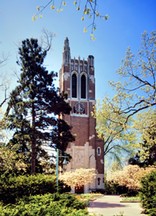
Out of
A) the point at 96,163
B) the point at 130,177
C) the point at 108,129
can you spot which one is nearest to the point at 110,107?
the point at 108,129

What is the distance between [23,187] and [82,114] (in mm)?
32218

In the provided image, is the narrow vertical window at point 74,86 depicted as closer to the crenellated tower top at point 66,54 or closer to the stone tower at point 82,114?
the stone tower at point 82,114

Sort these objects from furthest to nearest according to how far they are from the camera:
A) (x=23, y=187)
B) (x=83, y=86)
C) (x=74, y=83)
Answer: (x=83, y=86) → (x=74, y=83) → (x=23, y=187)

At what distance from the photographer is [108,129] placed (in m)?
12.5

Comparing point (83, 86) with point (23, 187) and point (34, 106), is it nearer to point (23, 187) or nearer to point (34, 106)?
point (34, 106)

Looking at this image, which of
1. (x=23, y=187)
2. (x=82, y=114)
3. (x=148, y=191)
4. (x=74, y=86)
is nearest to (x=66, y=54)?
(x=74, y=86)

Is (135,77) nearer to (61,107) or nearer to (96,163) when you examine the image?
(61,107)

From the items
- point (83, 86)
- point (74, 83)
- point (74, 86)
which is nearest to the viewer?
point (74, 86)

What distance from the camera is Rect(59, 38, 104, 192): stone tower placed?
42.7 m

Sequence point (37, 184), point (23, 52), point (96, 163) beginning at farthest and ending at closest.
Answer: point (96, 163), point (23, 52), point (37, 184)

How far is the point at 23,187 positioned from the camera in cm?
1295

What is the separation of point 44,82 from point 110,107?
48.6 feet

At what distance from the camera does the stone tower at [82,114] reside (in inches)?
1682

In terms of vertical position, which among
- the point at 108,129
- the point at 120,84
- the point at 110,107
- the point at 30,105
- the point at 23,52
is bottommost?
the point at 108,129
